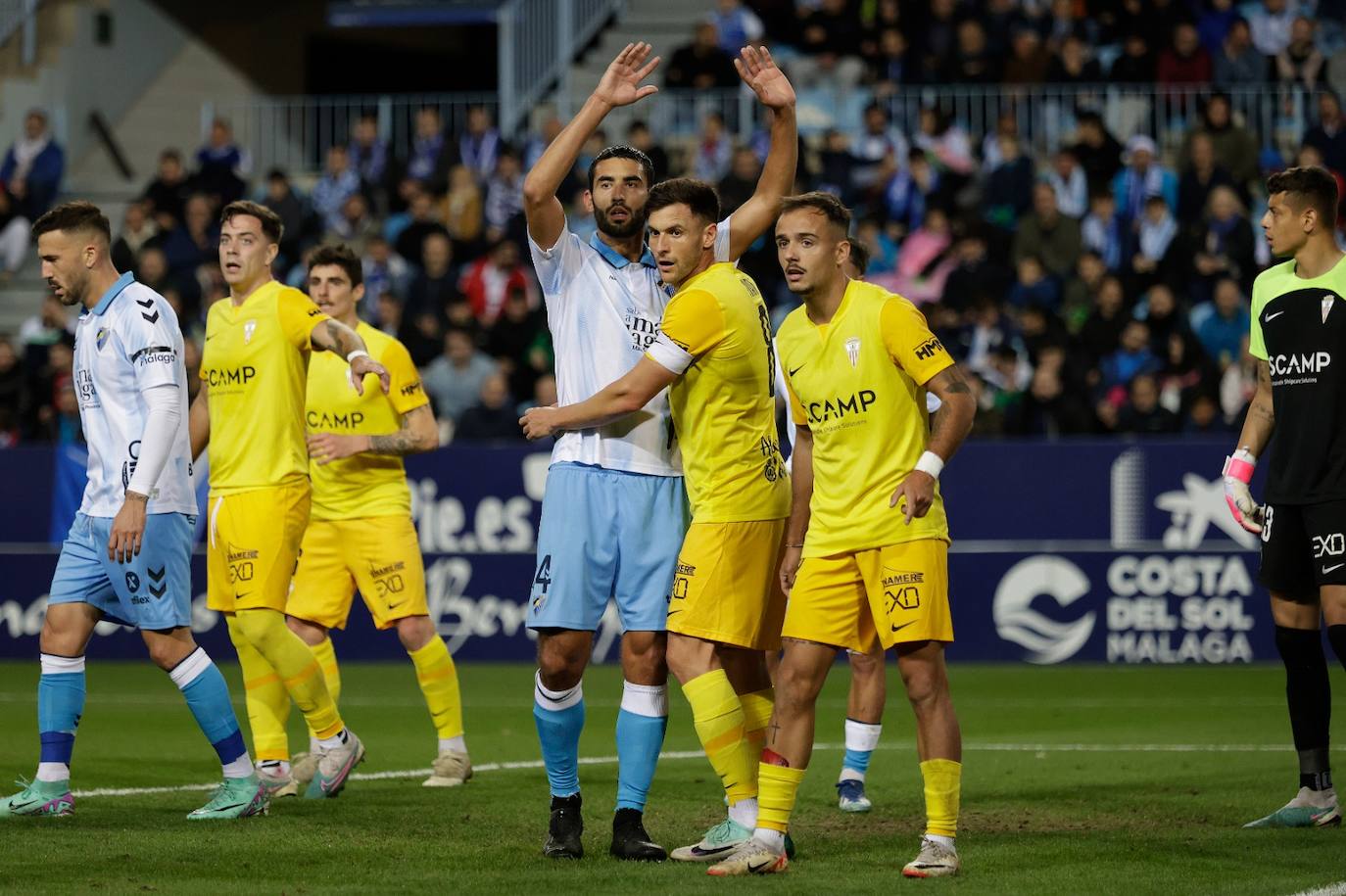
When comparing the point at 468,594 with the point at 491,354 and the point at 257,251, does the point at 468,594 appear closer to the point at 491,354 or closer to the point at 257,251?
the point at 491,354

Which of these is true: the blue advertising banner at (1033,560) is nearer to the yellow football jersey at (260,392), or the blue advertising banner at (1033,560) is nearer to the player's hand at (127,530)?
the yellow football jersey at (260,392)

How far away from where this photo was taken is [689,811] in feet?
28.7

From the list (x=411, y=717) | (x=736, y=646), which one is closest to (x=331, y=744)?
(x=736, y=646)

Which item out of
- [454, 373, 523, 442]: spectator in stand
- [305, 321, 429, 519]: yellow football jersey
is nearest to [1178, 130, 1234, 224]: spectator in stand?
[454, 373, 523, 442]: spectator in stand

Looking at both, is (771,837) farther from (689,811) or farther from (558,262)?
(558,262)

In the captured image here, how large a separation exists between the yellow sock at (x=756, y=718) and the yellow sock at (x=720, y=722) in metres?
0.38

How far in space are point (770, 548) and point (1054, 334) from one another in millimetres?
11183

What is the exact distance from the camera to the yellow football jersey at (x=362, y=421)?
10.3 m

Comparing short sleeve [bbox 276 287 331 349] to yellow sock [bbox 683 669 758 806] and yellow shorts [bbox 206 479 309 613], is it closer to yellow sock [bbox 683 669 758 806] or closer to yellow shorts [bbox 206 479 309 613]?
yellow shorts [bbox 206 479 309 613]

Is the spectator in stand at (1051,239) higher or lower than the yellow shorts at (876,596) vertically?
higher

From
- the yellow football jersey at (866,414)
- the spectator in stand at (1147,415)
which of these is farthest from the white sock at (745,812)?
the spectator in stand at (1147,415)

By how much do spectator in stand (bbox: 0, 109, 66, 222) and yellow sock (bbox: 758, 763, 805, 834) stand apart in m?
19.5

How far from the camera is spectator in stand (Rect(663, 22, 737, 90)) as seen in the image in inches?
927

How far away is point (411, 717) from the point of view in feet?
41.8
